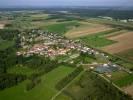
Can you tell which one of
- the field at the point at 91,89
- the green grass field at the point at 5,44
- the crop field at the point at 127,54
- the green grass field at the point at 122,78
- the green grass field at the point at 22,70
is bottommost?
the green grass field at the point at 5,44

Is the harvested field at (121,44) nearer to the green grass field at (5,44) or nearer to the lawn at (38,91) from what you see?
the lawn at (38,91)

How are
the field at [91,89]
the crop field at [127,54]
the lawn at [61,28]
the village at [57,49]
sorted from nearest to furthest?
1. the field at [91,89]
2. the village at [57,49]
3. the crop field at [127,54]
4. the lawn at [61,28]

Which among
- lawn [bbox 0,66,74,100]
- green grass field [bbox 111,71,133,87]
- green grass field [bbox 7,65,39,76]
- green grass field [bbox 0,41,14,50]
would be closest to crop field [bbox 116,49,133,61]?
green grass field [bbox 111,71,133,87]

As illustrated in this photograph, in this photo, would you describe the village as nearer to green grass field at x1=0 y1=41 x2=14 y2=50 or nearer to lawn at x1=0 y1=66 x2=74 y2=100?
green grass field at x1=0 y1=41 x2=14 y2=50

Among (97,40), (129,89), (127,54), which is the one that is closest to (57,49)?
(97,40)

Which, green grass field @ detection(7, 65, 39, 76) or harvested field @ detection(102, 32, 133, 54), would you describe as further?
harvested field @ detection(102, 32, 133, 54)

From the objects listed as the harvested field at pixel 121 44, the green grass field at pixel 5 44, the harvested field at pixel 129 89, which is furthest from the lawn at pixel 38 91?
the green grass field at pixel 5 44

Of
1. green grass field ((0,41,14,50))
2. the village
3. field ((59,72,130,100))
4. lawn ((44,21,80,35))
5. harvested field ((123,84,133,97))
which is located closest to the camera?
field ((59,72,130,100))
